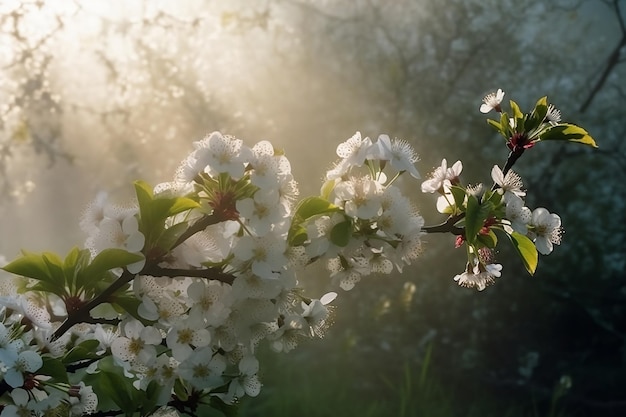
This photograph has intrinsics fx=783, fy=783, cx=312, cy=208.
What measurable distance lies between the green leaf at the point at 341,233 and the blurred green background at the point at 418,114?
3.48 metres

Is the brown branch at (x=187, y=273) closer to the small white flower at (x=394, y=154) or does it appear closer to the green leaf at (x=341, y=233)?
the green leaf at (x=341, y=233)

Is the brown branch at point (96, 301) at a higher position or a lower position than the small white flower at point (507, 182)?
lower

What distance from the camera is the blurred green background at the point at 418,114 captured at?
466cm

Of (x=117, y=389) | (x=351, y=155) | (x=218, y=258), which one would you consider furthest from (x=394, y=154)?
(x=117, y=389)

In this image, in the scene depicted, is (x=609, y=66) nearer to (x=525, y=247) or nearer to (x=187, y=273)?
(x=525, y=247)

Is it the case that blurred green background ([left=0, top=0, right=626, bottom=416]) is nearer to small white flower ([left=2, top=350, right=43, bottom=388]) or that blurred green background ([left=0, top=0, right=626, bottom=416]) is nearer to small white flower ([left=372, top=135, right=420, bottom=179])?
small white flower ([left=372, top=135, right=420, bottom=179])

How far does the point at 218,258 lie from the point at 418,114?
156 inches

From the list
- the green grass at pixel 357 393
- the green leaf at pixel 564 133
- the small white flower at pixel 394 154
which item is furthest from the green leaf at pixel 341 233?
the green grass at pixel 357 393

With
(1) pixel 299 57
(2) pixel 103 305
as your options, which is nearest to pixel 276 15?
(1) pixel 299 57

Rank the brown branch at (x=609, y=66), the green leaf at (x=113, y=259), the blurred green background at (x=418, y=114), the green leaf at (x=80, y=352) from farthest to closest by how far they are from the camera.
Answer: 1. the brown branch at (x=609, y=66)
2. the blurred green background at (x=418, y=114)
3. the green leaf at (x=80, y=352)
4. the green leaf at (x=113, y=259)

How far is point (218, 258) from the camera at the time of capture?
0.98m

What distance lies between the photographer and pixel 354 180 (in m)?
0.98

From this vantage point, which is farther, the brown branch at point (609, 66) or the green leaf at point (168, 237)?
the brown branch at point (609, 66)

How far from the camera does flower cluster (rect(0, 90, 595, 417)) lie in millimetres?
923
